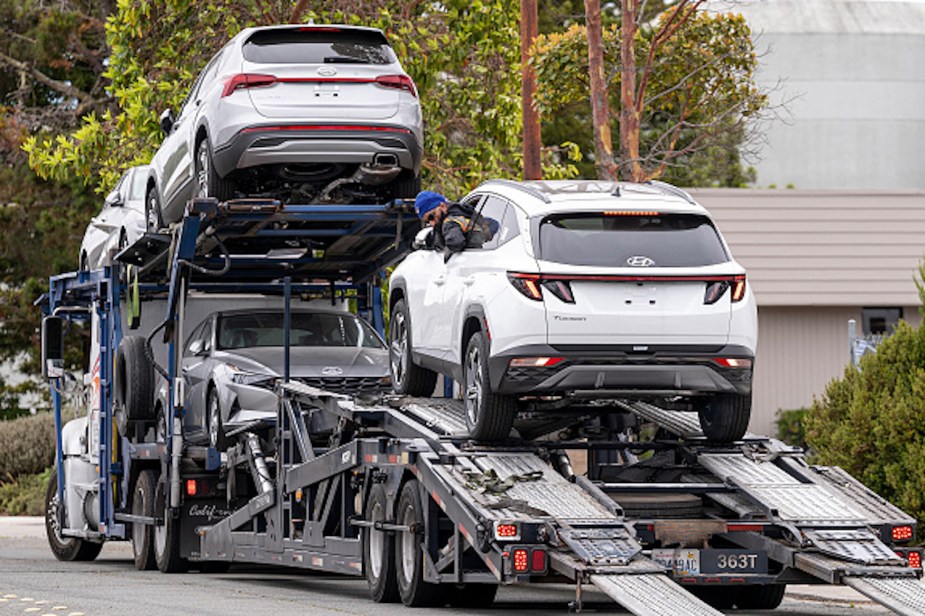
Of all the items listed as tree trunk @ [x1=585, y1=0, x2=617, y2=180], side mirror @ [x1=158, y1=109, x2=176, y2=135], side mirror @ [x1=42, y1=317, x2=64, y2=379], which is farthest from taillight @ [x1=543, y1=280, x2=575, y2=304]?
side mirror @ [x1=42, y1=317, x2=64, y2=379]

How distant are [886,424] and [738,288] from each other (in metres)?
4.69

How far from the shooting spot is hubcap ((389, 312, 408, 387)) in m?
14.2

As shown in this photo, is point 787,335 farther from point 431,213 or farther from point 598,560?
point 598,560

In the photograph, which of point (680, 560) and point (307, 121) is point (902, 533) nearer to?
point (680, 560)

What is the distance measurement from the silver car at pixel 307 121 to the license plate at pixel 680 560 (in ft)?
17.2

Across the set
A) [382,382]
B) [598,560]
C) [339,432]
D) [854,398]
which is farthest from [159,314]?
[598,560]

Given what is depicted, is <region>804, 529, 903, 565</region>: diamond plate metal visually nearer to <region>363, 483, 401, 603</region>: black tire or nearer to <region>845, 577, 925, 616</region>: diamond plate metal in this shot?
<region>845, 577, 925, 616</region>: diamond plate metal

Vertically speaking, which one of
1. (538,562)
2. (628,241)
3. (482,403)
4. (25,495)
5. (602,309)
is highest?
(628,241)

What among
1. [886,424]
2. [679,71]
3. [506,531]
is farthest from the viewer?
[679,71]

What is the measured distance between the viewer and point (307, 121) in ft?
49.7

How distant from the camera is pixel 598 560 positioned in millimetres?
10773

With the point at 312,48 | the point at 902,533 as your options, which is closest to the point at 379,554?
the point at 902,533

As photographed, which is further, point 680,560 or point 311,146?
point 311,146

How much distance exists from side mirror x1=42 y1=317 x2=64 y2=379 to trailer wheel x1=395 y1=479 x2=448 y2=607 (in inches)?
286
